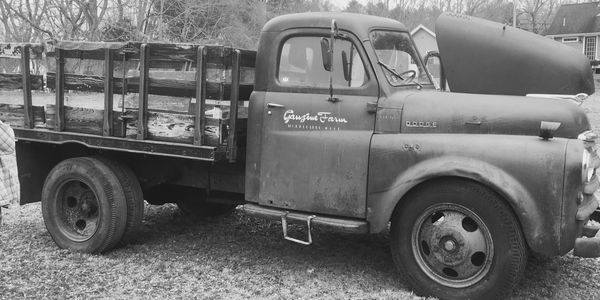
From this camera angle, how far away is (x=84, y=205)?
19.2ft

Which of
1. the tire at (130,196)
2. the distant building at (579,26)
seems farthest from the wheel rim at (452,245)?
the distant building at (579,26)

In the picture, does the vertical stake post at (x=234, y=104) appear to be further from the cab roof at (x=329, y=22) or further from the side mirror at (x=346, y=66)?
the side mirror at (x=346, y=66)

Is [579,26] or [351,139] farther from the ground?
[579,26]

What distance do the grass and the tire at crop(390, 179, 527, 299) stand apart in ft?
0.90

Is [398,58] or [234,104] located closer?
[234,104]

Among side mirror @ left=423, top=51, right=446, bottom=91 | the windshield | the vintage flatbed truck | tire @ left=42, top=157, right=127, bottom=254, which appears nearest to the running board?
the vintage flatbed truck

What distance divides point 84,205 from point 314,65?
260 centimetres

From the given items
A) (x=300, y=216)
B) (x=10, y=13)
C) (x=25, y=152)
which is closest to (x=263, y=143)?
(x=300, y=216)

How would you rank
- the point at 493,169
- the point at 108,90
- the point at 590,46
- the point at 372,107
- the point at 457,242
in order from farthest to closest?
the point at 590,46 → the point at 108,90 → the point at 372,107 → the point at 457,242 → the point at 493,169

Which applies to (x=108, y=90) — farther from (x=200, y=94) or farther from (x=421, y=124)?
(x=421, y=124)

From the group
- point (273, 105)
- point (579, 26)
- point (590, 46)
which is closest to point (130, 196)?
point (273, 105)

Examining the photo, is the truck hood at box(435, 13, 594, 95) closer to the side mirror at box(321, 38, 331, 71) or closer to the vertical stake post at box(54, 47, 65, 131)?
the side mirror at box(321, 38, 331, 71)

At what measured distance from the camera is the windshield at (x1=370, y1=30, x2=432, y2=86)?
4949 millimetres

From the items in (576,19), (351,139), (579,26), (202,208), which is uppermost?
(576,19)
